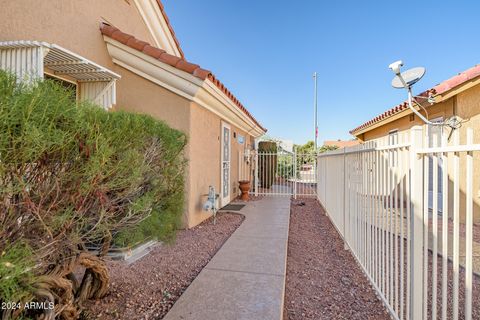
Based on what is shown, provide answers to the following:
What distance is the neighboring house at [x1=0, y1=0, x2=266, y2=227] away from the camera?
4.37 metres

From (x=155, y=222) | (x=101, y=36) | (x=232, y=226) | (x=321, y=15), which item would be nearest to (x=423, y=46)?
(x=321, y=15)

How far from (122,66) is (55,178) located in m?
5.63

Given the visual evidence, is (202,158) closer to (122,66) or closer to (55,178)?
(122,66)

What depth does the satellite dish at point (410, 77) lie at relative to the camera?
6.15m

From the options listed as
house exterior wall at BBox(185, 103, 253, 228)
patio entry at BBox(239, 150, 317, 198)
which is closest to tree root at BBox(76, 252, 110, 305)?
house exterior wall at BBox(185, 103, 253, 228)

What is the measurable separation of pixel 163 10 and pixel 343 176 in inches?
322

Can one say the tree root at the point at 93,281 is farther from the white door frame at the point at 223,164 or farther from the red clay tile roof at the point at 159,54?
the white door frame at the point at 223,164

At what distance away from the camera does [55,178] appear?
1.98m


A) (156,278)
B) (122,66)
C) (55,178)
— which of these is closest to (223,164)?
(122,66)

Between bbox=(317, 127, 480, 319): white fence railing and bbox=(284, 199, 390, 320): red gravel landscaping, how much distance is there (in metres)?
0.21

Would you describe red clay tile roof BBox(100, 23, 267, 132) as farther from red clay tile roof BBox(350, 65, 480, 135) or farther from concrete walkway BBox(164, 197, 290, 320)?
red clay tile roof BBox(350, 65, 480, 135)

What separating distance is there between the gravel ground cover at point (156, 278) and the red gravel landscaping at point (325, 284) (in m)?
1.51

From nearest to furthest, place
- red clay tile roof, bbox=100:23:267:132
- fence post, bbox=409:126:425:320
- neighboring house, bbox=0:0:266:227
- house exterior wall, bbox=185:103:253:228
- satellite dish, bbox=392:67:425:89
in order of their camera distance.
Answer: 1. fence post, bbox=409:126:425:320
2. neighboring house, bbox=0:0:266:227
3. red clay tile roof, bbox=100:23:267:132
4. satellite dish, bbox=392:67:425:89
5. house exterior wall, bbox=185:103:253:228

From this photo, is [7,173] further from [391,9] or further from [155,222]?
[391,9]
